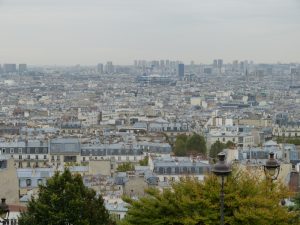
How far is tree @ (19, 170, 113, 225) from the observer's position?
2120 centimetres

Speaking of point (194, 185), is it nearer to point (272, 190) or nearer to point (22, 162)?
point (272, 190)

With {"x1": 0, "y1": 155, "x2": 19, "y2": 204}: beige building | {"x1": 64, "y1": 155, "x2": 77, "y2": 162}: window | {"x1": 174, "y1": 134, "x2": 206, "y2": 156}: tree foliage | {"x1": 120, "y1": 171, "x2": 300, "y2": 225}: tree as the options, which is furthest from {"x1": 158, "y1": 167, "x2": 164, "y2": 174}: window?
{"x1": 120, "y1": 171, "x2": 300, "y2": 225}: tree

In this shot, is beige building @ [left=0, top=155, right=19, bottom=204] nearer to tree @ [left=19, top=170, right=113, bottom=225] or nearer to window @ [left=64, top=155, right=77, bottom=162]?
tree @ [left=19, top=170, right=113, bottom=225]

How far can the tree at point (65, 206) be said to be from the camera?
21203mm

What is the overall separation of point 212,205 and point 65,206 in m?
6.58

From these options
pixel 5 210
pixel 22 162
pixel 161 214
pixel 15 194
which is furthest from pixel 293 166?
pixel 5 210

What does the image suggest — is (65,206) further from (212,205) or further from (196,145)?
(196,145)

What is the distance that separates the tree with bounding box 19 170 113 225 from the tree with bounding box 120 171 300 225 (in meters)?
4.76

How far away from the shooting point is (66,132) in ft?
247

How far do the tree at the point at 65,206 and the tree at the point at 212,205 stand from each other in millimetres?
4760

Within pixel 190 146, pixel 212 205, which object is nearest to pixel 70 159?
pixel 190 146

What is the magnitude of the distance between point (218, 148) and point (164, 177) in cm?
1554

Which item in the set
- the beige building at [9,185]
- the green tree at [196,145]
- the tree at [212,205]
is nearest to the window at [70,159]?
the green tree at [196,145]

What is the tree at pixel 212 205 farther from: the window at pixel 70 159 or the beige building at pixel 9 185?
the window at pixel 70 159
